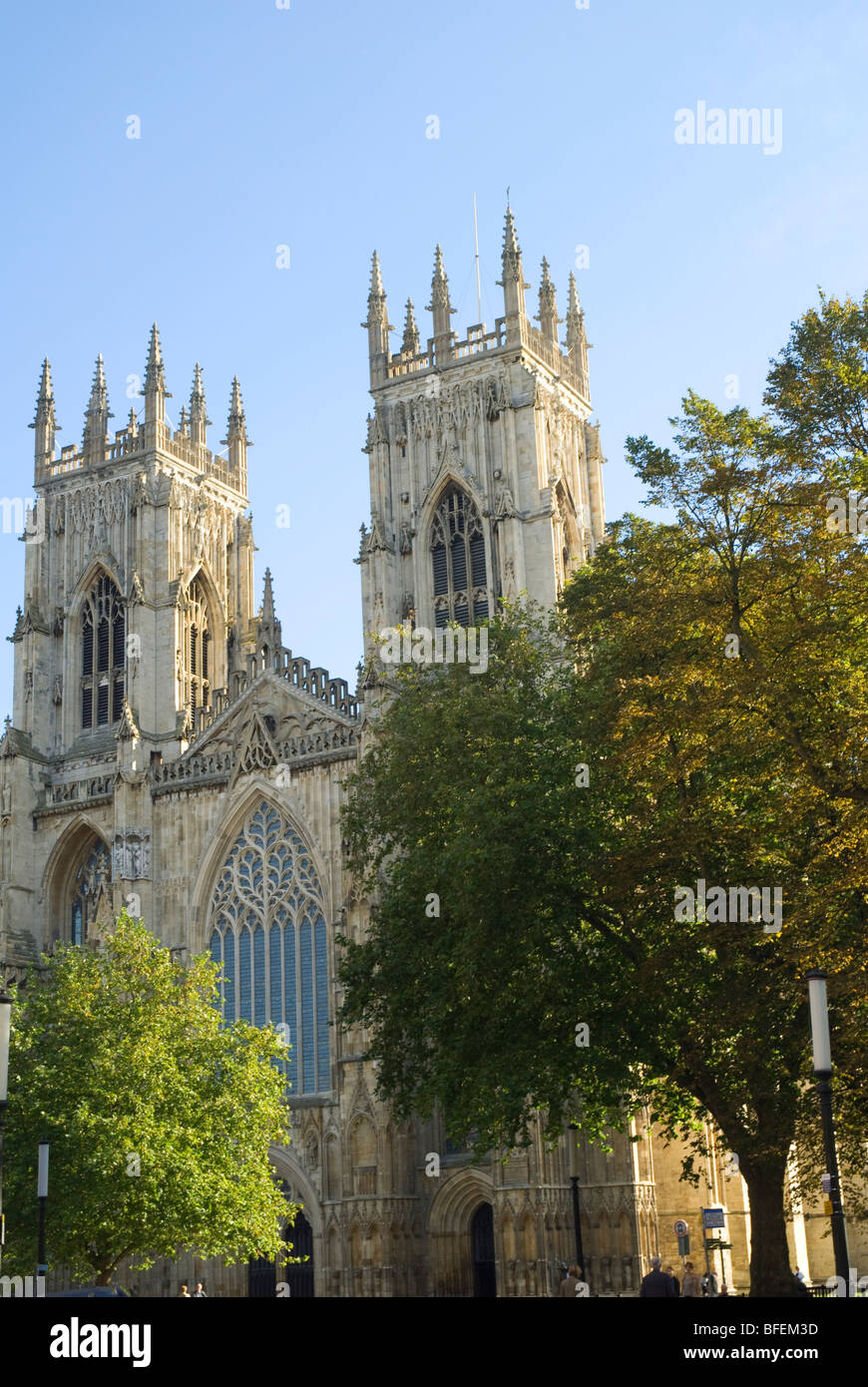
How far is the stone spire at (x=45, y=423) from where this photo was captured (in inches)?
2096

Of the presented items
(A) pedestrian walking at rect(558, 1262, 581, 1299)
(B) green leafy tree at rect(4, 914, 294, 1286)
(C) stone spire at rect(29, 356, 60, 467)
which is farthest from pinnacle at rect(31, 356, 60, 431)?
(A) pedestrian walking at rect(558, 1262, 581, 1299)

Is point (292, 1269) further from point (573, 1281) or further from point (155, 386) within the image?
point (155, 386)

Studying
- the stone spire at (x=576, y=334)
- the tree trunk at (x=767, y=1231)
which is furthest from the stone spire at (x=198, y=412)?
the tree trunk at (x=767, y=1231)

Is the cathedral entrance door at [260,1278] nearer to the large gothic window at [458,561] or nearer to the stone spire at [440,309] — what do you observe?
the large gothic window at [458,561]

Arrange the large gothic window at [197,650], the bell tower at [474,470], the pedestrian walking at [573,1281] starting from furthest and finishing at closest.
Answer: the large gothic window at [197,650]
the bell tower at [474,470]
the pedestrian walking at [573,1281]

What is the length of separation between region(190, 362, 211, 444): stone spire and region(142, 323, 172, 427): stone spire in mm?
1592

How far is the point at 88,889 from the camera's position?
46.0 metres

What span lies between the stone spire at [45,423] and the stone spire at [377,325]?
39.3 ft

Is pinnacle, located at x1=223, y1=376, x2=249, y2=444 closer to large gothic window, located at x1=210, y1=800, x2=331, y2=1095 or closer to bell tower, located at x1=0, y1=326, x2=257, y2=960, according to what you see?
bell tower, located at x1=0, y1=326, x2=257, y2=960

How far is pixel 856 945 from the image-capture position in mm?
18109

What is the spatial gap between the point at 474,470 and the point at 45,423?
17.1 meters

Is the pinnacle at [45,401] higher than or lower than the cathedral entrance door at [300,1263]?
higher

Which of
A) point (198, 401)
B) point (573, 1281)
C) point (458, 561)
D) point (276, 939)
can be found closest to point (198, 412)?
point (198, 401)

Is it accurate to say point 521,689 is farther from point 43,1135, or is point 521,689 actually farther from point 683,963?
point 43,1135
